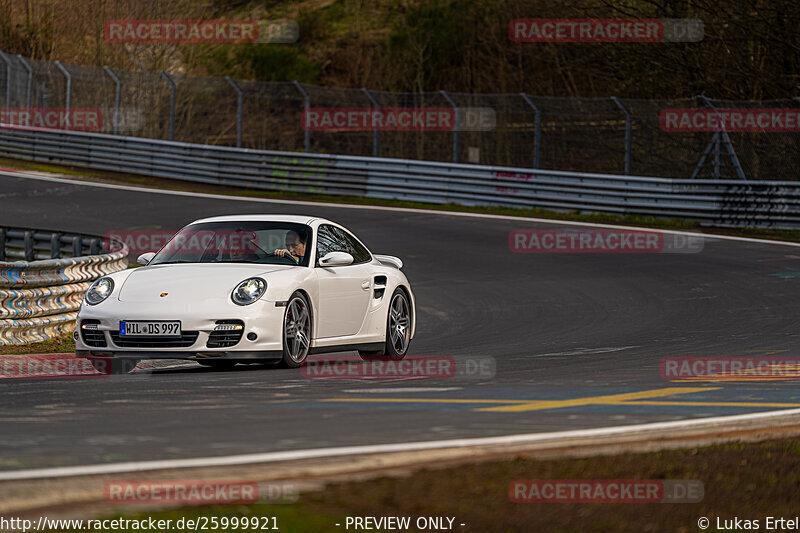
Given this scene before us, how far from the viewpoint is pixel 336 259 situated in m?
10.6

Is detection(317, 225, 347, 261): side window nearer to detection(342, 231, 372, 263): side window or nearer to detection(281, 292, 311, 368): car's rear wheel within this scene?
detection(342, 231, 372, 263): side window

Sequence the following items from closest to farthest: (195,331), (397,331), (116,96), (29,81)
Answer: (195,331)
(397,331)
(116,96)
(29,81)

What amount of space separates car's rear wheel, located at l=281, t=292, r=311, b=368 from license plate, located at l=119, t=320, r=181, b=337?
86 centimetres

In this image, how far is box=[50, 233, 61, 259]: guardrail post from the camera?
18438mm

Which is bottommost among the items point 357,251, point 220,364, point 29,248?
point 220,364

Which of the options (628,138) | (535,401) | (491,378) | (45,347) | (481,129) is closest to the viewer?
(535,401)

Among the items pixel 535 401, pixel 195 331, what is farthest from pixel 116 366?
pixel 535 401

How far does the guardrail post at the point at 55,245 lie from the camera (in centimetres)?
1844

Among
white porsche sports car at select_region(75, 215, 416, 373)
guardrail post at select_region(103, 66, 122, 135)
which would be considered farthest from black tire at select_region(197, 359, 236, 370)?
guardrail post at select_region(103, 66, 122, 135)

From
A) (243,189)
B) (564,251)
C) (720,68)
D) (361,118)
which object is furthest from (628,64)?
(564,251)

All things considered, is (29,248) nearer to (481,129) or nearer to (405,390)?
(405,390)

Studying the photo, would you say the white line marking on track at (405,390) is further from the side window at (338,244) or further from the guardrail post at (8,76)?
the guardrail post at (8,76)

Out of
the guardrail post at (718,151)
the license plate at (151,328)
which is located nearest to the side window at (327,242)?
the license plate at (151,328)

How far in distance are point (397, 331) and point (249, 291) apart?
7.03ft
